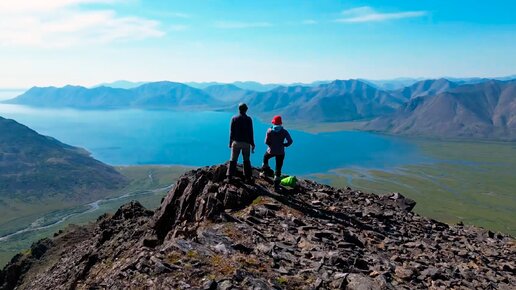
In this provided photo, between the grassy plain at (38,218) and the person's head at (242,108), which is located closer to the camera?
the person's head at (242,108)

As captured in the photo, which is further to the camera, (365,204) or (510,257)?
(365,204)

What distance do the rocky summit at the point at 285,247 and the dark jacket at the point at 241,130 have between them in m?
2.60

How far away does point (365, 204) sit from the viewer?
27609mm

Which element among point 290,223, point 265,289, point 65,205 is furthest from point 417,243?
point 65,205

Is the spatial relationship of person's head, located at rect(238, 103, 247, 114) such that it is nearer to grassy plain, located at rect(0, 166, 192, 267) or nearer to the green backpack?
the green backpack

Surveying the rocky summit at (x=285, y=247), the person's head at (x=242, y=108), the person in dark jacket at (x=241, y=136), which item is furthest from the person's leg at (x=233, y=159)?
the person's head at (x=242, y=108)

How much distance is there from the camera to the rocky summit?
15023 millimetres

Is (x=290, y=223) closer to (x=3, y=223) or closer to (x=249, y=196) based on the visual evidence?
(x=249, y=196)

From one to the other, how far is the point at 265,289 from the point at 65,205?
20949cm

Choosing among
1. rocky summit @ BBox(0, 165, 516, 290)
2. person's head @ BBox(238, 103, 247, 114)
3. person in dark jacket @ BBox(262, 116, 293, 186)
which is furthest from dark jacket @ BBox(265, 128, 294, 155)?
rocky summit @ BBox(0, 165, 516, 290)

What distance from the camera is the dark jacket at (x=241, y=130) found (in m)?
23.4

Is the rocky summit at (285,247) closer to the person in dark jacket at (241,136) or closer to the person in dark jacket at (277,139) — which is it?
the person in dark jacket at (241,136)

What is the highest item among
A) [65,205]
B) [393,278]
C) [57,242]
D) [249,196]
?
[249,196]

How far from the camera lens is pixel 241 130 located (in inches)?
931
